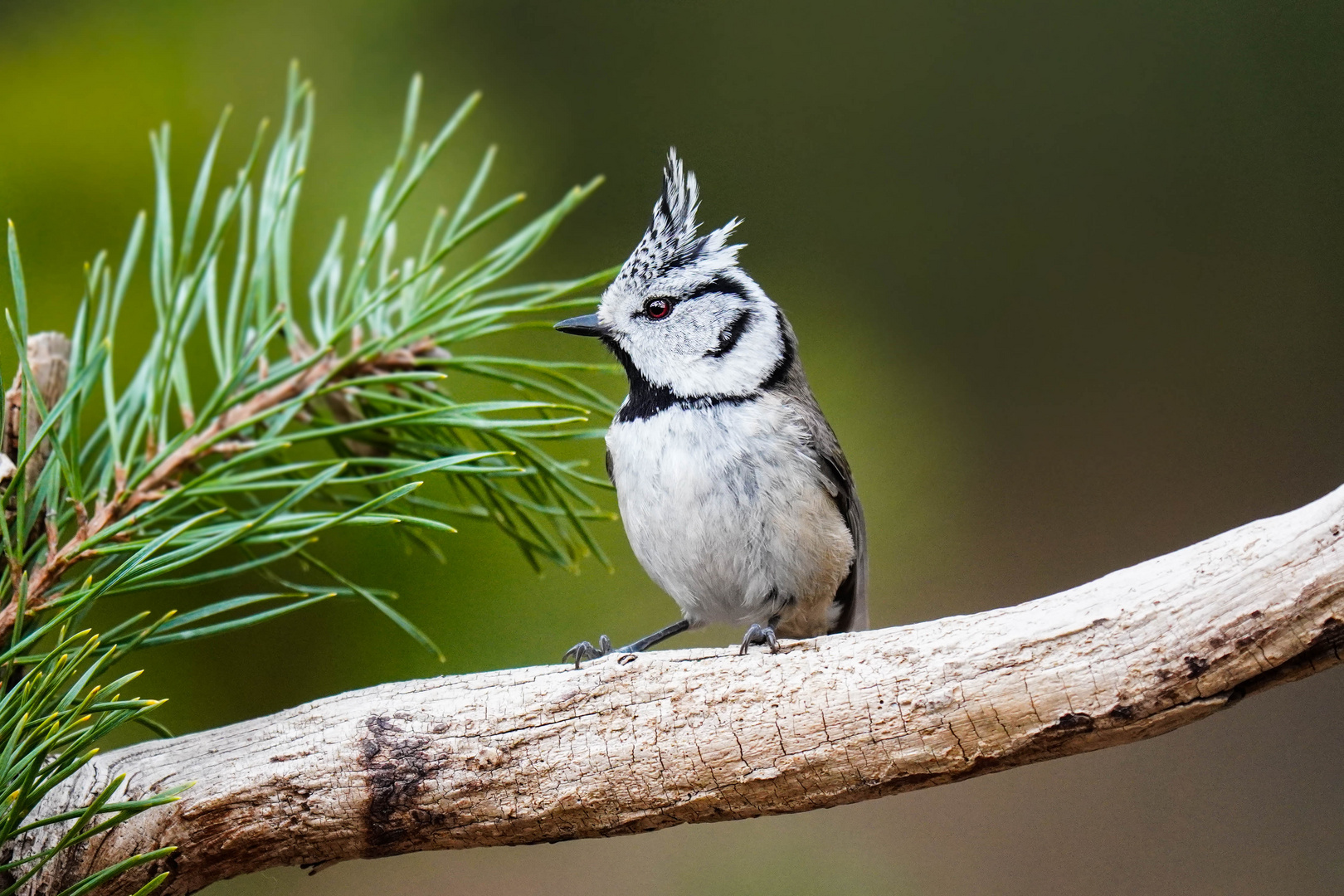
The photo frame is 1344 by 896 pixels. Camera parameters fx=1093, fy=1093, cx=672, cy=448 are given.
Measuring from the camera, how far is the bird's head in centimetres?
166

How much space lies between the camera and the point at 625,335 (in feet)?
5.56

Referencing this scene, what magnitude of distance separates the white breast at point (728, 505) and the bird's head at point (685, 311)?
0.10 metres

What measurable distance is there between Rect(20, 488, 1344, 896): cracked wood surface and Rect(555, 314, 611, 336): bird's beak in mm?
642

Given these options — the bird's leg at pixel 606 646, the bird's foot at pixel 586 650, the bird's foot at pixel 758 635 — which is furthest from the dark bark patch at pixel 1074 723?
the bird's foot at pixel 586 650

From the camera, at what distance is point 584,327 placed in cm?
160

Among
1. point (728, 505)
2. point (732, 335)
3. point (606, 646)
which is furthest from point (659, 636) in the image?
point (732, 335)

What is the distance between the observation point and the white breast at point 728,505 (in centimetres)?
150

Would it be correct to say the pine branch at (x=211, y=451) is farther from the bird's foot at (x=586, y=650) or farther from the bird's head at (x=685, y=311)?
the bird's head at (x=685, y=311)

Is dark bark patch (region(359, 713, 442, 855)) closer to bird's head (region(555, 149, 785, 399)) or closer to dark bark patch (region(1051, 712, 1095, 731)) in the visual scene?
dark bark patch (region(1051, 712, 1095, 731))

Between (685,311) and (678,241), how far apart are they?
11 cm

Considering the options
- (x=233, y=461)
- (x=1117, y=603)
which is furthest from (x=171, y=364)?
(x=1117, y=603)

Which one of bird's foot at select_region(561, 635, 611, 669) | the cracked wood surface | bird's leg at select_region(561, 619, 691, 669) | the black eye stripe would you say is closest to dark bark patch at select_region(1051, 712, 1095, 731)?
the cracked wood surface

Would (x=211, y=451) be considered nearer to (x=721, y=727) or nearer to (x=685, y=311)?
(x=721, y=727)

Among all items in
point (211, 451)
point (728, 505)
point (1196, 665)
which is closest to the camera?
point (1196, 665)
